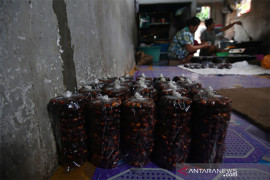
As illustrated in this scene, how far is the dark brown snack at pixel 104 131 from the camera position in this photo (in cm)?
86

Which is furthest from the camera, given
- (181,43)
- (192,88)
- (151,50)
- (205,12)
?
(205,12)

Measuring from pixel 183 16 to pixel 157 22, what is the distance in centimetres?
124

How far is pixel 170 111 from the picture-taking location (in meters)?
0.86

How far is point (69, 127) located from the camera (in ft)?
2.86

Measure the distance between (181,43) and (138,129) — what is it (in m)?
4.52

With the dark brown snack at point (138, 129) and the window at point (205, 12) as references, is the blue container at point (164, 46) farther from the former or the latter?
the dark brown snack at point (138, 129)

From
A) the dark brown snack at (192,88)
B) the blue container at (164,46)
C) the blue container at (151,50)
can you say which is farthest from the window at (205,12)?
the dark brown snack at (192,88)

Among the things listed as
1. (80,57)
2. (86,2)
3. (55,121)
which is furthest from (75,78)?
(86,2)

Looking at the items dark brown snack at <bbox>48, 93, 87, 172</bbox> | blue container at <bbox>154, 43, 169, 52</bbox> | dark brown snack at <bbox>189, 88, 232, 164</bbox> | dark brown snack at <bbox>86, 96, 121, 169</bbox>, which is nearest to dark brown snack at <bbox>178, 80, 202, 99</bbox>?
dark brown snack at <bbox>189, 88, 232, 164</bbox>

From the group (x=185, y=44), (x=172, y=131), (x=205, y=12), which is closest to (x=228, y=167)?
(x=172, y=131)

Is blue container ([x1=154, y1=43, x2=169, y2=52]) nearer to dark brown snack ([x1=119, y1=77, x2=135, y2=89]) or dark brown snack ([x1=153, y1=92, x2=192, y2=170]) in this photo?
dark brown snack ([x1=119, y1=77, x2=135, y2=89])

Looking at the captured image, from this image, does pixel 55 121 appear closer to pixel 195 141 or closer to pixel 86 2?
pixel 195 141

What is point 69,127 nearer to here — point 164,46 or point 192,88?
point 192,88

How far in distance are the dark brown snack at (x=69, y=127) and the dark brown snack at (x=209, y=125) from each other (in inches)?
25.9
